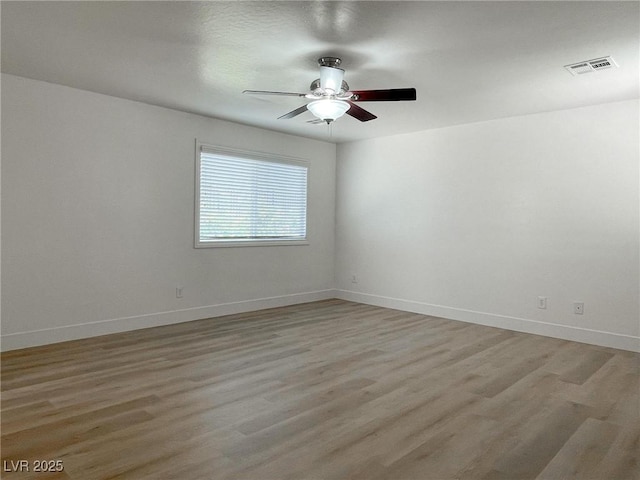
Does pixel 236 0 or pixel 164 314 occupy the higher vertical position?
pixel 236 0

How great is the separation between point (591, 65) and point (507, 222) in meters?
2.18

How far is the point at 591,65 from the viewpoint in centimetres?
340

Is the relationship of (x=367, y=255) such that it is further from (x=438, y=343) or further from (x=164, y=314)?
(x=164, y=314)

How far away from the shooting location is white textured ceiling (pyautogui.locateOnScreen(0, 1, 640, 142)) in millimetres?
2623

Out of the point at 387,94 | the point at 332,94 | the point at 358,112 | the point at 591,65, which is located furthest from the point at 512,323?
the point at 332,94

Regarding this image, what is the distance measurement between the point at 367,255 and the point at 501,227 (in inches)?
82.5

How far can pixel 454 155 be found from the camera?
5.65 meters

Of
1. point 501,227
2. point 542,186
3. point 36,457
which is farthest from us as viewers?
point 501,227

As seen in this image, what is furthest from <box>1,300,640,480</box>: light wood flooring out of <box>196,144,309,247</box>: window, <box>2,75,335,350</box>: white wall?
<box>196,144,309,247</box>: window

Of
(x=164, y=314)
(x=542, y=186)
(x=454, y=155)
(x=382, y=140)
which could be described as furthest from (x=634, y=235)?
(x=164, y=314)

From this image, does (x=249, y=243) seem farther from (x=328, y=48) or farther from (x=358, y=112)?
(x=328, y=48)

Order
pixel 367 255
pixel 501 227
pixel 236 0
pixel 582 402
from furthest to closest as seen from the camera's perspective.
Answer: pixel 367 255, pixel 501 227, pixel 582 402, pixel 236 0

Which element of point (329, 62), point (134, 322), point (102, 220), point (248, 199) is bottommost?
point (134, 322)

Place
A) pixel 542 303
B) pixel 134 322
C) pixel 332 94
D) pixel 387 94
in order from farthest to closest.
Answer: pixel 542 303 < pixel 134 322 < pixel 332 94 < pixel 387 94
